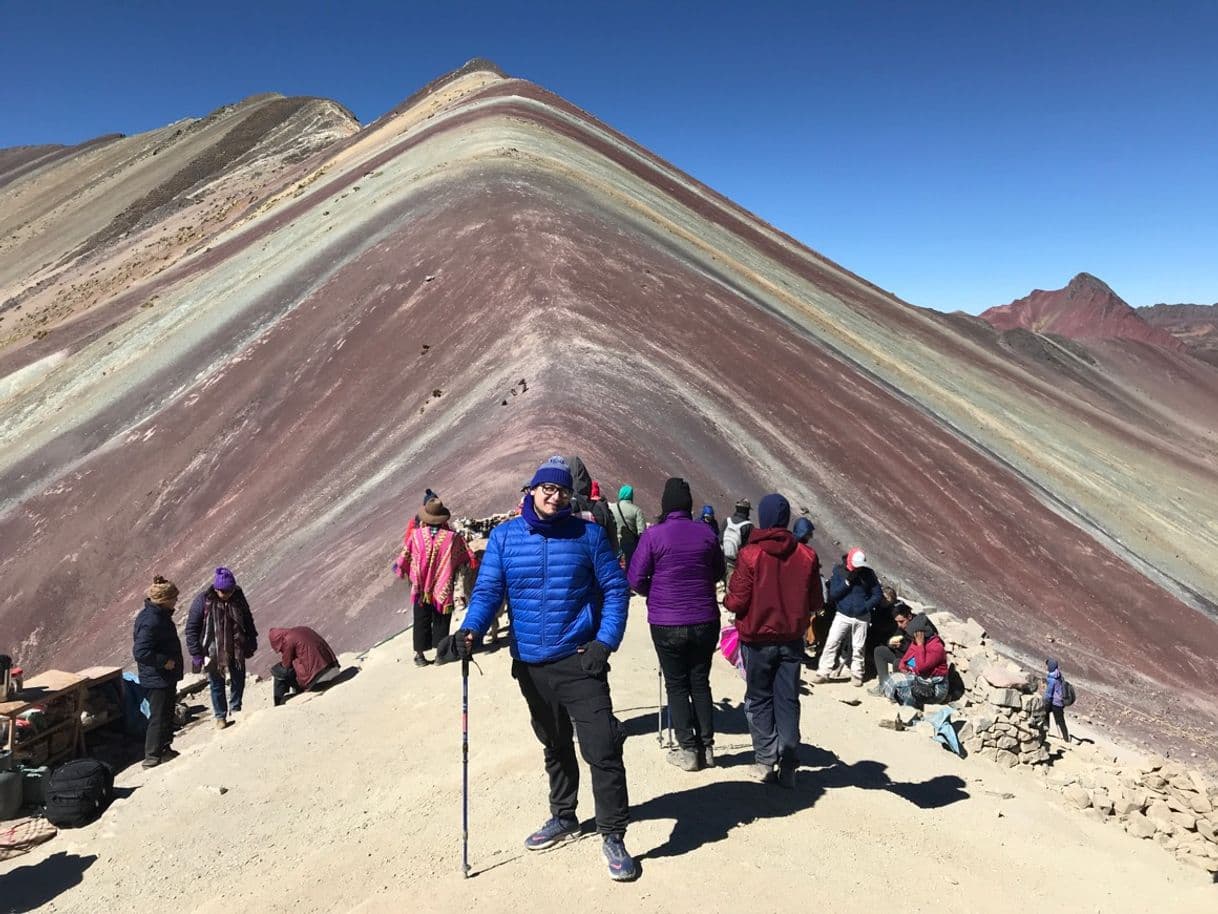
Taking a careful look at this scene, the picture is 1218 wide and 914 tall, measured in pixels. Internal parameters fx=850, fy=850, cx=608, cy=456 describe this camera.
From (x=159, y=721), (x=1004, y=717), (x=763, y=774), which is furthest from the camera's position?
(x=159, y=721)

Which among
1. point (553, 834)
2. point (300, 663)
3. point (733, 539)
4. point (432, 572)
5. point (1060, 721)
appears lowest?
point (1060, 721)

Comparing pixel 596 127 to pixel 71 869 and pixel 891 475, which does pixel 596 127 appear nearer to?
pixel 891 475

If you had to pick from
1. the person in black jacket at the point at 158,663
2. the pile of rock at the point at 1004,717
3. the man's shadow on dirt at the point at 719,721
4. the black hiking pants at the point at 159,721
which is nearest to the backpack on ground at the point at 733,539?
the man's shadow on dirt at the point at 719,721

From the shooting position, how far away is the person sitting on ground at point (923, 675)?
809 cm

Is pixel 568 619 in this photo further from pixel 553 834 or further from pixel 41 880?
pixel 41 880

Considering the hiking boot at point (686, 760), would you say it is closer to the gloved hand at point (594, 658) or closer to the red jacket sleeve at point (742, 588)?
the red jacket sleeve at point (742, 588)

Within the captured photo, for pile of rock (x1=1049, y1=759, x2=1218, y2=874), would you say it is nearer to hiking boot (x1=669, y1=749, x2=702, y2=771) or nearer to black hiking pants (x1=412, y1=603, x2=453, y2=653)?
hiking boot (x1=669, y1=749, x2=702, y2=771)

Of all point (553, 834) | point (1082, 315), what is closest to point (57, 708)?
point (553, 834)

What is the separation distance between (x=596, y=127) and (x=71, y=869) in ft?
148

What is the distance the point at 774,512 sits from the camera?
5211mm

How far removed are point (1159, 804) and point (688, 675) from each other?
430 centimetres

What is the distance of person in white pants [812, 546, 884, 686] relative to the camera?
8914 mm

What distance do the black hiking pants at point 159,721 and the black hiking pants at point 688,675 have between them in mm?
4937

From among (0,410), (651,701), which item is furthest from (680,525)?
(0,410)
